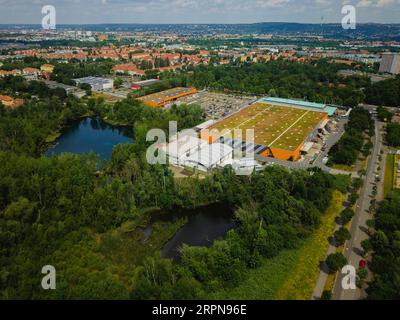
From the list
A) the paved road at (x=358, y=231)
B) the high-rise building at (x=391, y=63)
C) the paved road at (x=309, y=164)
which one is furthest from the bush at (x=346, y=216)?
the high-rise building at (x=391, y=63)

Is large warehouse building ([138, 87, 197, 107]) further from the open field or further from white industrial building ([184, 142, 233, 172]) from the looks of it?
the open field

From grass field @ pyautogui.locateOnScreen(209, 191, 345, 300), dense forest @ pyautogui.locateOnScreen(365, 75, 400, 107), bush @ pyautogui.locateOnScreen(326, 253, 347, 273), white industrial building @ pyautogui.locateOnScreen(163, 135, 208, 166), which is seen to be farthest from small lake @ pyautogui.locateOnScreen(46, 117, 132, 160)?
dense forest @ pyautogui.locateOnScreen(365, 75, 400, 107)

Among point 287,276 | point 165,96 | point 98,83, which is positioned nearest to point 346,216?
point 287,276

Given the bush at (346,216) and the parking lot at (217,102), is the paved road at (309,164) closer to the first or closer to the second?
the bush at (346,216)

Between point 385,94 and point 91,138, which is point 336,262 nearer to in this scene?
point 91,138

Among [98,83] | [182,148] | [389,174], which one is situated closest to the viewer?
[389,174]
